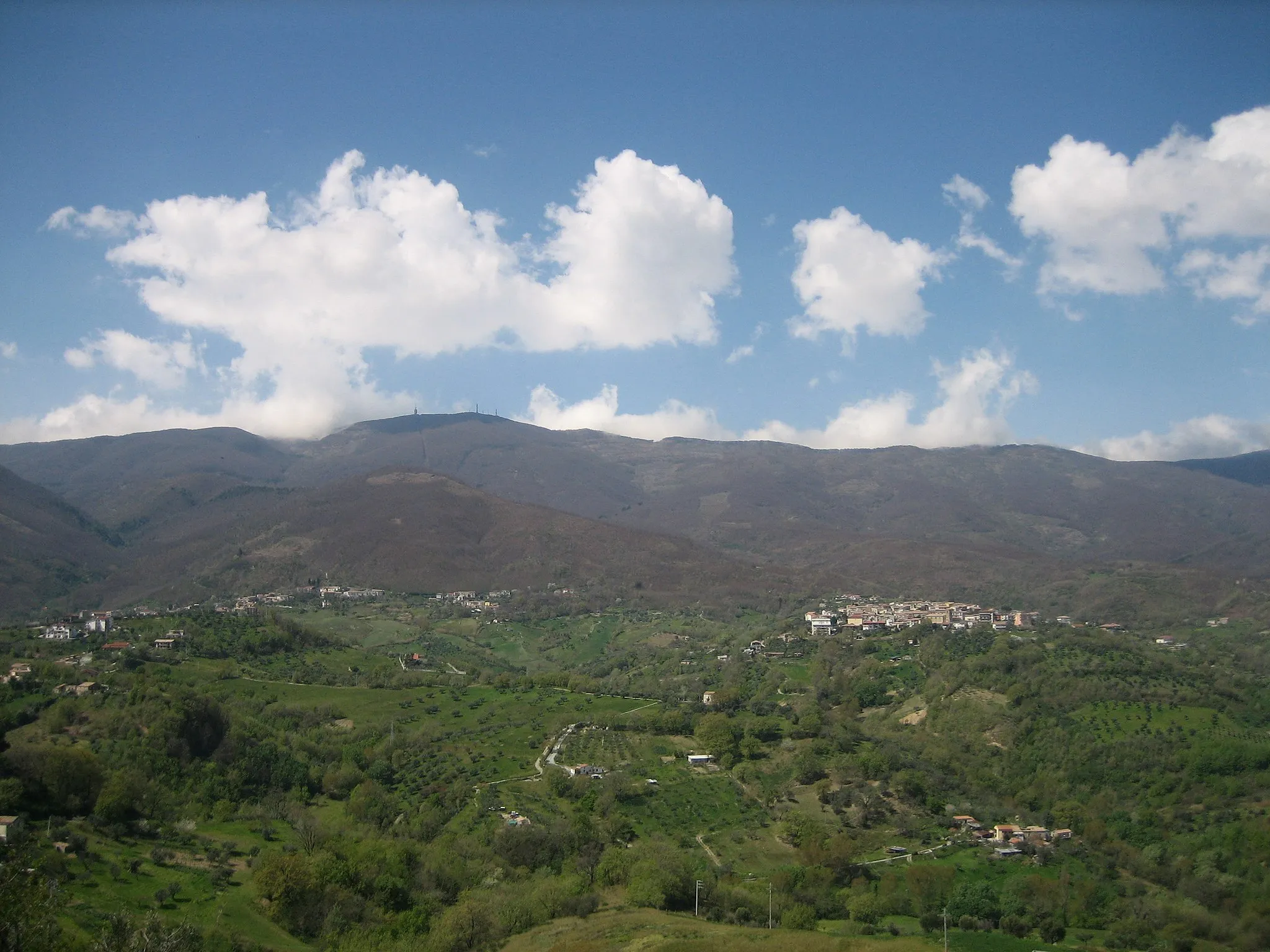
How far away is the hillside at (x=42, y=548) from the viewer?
13188 cm

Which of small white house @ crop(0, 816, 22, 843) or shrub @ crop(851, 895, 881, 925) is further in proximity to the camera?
shrub @ crop(851, 895, 881, 925)

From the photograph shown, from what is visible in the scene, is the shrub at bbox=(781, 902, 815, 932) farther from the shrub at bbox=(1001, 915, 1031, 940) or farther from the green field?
the green field

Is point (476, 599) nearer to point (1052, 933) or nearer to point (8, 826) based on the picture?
point (8, 826)

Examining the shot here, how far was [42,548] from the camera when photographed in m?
154

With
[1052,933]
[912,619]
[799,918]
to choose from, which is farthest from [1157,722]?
[912,619]

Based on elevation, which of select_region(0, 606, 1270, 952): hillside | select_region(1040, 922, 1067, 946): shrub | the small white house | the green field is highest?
the small white house

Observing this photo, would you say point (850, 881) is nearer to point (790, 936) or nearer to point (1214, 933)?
point (790, 936)

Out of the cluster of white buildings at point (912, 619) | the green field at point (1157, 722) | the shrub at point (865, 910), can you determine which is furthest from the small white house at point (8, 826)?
the cluster of white buildings at point (912, 619)

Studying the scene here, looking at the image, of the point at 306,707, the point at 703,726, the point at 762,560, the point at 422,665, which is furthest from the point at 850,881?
the point at 762,560

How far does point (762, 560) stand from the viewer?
191625 millimetres

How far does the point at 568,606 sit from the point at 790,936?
326 ft

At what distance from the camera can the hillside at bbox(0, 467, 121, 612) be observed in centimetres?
13188

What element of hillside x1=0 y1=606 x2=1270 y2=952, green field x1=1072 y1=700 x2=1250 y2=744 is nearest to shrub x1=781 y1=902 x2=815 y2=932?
hillside x1=0 y1=606 x2=1270 y2=952

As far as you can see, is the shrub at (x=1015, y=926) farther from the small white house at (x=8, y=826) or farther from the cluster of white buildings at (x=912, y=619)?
the cluster of white buildings at (x=912, y=619)
